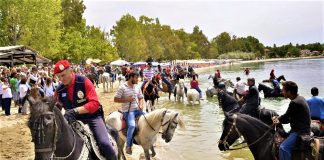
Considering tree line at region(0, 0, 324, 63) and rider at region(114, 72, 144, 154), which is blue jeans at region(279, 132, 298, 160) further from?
tree line at region(0, 0, 324, 63)

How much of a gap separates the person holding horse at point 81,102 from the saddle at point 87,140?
108 mm

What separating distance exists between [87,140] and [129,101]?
13.6 feet

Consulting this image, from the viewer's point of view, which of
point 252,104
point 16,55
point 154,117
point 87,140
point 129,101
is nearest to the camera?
point 87,140

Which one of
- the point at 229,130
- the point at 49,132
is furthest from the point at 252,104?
the point at 49,132

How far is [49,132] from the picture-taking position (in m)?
5.00

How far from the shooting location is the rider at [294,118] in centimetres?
Answer: 760

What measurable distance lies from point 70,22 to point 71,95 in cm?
7978

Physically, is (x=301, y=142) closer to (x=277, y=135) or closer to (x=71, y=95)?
(x=277, y=135)

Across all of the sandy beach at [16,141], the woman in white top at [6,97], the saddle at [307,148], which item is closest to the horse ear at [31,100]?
the saddle at [307,148]

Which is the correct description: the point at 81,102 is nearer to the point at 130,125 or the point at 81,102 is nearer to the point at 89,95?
the point at 89,95

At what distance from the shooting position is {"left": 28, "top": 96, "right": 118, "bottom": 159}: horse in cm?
487

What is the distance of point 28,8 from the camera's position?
4938 centimetres

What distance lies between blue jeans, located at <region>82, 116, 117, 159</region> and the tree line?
4599cm

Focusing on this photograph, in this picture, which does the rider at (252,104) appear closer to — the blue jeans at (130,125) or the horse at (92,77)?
the blue jeans at (130,125)
